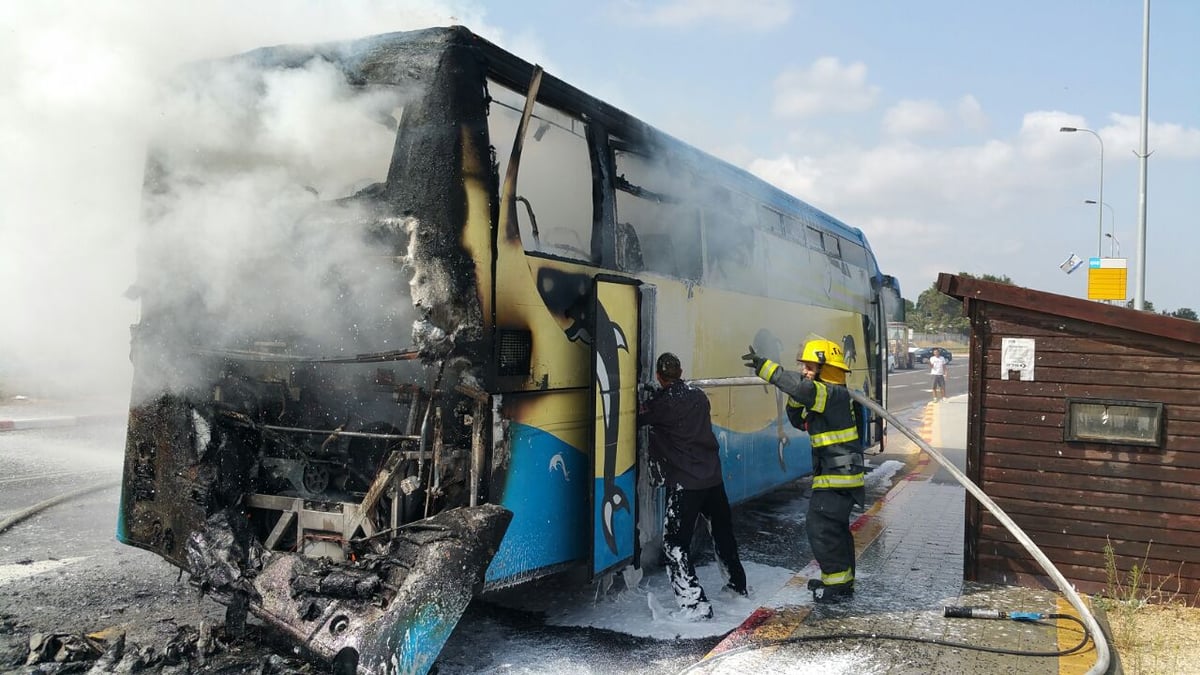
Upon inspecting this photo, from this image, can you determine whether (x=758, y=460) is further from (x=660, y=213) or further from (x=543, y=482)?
(x=543, y=482)

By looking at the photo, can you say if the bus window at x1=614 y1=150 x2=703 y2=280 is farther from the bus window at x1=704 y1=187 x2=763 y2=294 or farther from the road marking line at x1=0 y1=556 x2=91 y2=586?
the road marking line at x1=0 y1=556 x2=91 y2=586

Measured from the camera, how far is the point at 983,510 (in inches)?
253

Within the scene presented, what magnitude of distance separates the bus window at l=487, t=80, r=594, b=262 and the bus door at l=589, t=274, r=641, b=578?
401 mm

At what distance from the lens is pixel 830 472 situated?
610 cm

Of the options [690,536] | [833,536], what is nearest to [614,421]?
[690,536]

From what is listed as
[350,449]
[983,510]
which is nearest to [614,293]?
[350,449]

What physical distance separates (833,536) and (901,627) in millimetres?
793

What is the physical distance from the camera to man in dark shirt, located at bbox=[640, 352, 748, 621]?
599 centimetres

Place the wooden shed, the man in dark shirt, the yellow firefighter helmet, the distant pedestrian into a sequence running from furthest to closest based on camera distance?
the distant pedestrian
the yellow firefighter helmet
the man in dark shirt
the wooden shed

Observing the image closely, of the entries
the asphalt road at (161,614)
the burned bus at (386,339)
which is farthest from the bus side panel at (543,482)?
the asphalt road at (161,614)

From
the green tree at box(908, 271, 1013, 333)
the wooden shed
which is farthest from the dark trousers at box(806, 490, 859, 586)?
the green tree at box(908, 271, 1013, 333)

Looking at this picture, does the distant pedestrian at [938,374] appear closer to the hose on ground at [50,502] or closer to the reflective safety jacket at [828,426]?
the reflective safety jacket at [828,426]

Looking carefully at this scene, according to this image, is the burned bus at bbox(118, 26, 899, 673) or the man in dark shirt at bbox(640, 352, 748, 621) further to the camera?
the man in dark shirt at bbox(640, 352, 748, 621)

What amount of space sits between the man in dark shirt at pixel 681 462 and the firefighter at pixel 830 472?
0.54m
